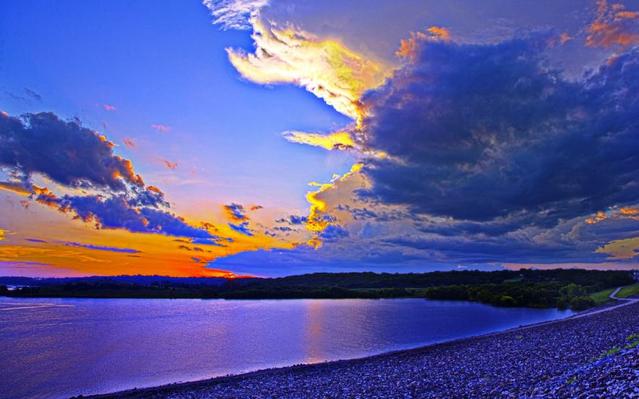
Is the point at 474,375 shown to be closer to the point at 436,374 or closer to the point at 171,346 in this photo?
the point at 436,374

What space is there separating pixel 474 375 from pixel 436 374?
2944mm

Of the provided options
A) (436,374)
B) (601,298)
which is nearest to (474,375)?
(436,374)

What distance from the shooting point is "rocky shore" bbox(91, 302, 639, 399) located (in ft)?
54.1

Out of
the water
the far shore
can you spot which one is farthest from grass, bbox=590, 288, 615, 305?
the far shore

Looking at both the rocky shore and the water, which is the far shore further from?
the water

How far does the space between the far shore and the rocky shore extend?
0.18 ft

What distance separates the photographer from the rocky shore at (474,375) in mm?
16505

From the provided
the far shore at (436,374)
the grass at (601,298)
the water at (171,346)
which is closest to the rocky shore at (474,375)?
the far shore at (436,374)

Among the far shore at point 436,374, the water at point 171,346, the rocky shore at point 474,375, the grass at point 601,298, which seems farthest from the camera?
the grass at point 601,298

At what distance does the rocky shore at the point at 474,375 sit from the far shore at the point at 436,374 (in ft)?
0.18

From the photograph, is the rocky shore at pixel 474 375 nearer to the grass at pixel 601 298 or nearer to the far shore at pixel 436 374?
the far shore at pixel 436 374

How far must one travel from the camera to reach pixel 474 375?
2669cm

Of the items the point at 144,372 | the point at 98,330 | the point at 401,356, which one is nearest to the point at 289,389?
the point at 401,356

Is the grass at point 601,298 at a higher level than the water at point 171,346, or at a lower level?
higher
